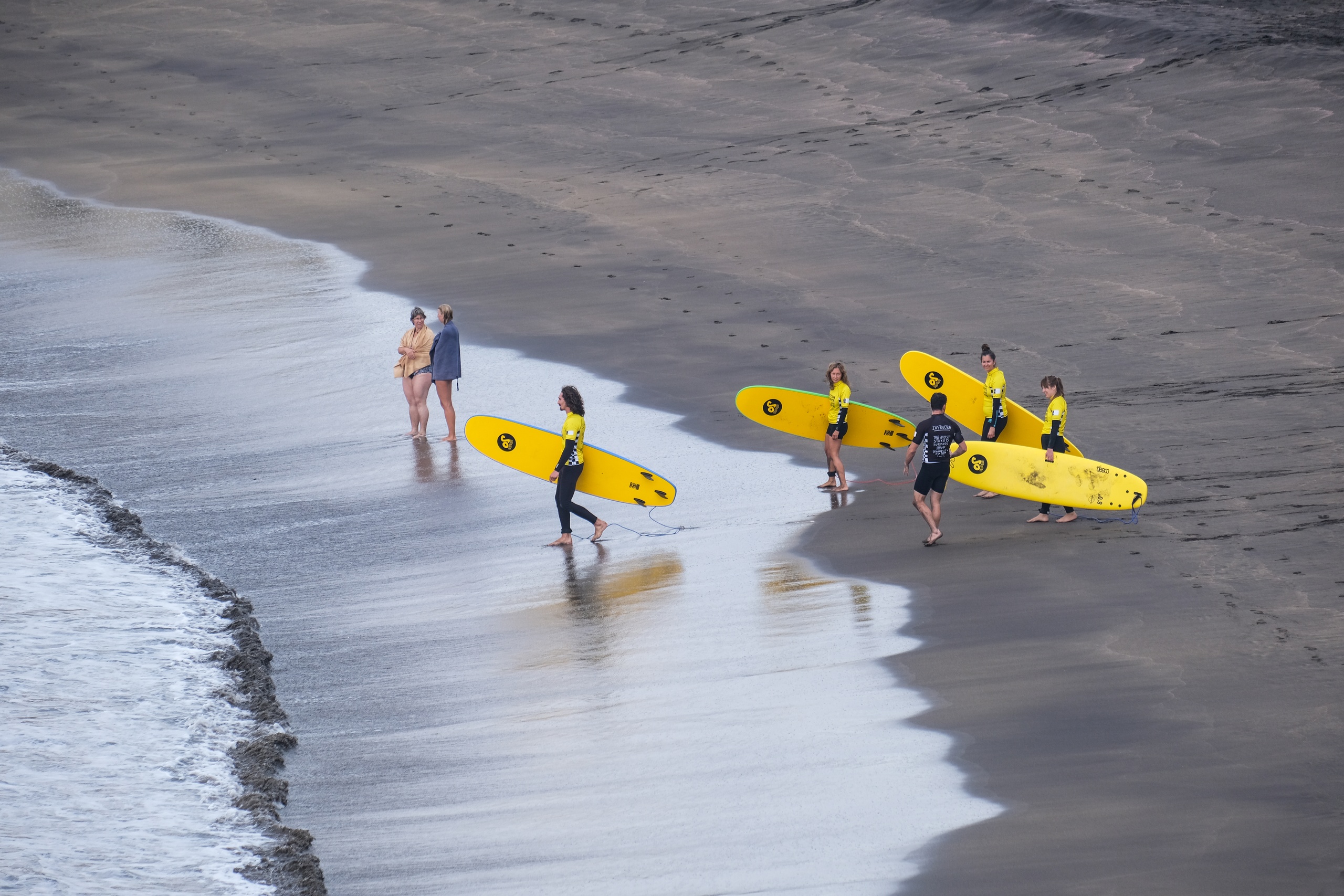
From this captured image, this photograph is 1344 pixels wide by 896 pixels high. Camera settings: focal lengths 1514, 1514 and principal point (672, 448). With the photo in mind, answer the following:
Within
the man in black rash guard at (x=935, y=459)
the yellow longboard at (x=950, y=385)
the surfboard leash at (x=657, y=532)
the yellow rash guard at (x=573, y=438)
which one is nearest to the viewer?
the man in black rash guard at (x=935, y=459)

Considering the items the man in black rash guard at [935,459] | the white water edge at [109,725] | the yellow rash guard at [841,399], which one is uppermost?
the yellow rash guard at [841,399]

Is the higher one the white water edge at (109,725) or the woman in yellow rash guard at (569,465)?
the woman in yellow rash guard at (569,465)

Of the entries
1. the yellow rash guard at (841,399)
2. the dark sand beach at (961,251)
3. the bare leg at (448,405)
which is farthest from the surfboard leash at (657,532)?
the bare leg at (448,405)

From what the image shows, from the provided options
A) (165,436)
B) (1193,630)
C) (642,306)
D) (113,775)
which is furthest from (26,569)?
(1193,630)

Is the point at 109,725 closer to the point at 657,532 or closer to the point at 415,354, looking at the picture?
the point at 657,532

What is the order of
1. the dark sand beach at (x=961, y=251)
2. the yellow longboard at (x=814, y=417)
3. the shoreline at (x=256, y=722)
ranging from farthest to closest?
the yellow longboard at (x=814, y=417) < the dark sand beach at (x=961, y=251) < the shoreline at (x=256, y=722)

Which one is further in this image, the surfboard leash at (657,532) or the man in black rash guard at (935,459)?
the surfboard leash at (657,532)

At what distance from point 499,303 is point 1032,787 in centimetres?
1347

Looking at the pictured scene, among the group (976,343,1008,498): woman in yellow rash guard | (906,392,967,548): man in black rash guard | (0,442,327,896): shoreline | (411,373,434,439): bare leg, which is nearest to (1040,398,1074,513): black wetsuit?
(976,343,1008,498): woman in yellow rash guard

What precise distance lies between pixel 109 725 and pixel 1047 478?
8011 mm

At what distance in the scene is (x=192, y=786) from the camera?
10.1m

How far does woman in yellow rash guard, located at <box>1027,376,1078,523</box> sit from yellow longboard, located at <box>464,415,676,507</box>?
337 cm

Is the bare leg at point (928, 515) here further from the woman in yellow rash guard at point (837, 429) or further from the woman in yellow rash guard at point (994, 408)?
the woman in yellow rash guard at point (837, 429)

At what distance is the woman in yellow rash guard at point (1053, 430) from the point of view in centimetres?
1336
